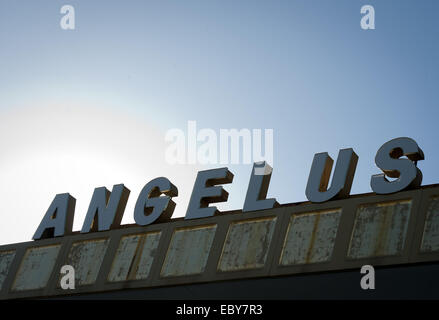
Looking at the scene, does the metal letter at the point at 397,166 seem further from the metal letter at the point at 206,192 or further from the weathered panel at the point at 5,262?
the weathered panel at the point at 5,262

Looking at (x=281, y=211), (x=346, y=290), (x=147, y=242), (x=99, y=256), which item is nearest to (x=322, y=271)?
(x=346, y=290)

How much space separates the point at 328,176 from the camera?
2361cm

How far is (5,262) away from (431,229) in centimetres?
1687

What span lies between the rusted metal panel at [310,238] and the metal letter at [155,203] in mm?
5485

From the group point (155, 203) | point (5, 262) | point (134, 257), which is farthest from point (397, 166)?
point (5, 262)

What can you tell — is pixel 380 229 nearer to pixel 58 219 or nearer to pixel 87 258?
pixel 87 258

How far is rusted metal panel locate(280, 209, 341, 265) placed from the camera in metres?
21.3

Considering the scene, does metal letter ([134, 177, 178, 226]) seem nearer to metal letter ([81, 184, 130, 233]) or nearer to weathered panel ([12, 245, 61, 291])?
metal letter ([81, 184, 130, 233])

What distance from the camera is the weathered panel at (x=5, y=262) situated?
27.7 meters

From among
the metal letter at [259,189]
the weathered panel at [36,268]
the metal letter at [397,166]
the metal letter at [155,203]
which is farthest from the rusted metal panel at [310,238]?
the weathered panel at [36,268]

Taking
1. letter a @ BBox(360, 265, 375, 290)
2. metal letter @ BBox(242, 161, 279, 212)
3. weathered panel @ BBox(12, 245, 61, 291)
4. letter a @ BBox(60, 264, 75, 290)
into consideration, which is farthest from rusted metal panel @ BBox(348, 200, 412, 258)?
weathered panel @ BBox(12, 245, 61, 291)
